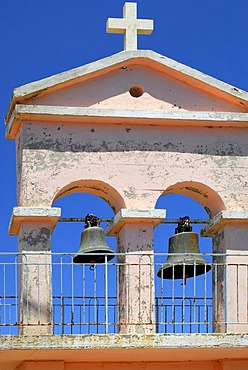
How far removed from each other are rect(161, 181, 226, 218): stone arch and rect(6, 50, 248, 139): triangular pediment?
3.05 feet

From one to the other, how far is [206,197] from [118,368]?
2463 mm

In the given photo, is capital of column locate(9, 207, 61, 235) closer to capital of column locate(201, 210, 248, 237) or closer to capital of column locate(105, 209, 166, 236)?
capital of column locate(105, 209, 166, 236)

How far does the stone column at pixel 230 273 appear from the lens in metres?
18.2

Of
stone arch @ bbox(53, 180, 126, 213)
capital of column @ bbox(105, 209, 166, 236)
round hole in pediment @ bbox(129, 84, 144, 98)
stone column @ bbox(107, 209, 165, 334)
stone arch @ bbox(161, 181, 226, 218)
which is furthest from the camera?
round hole in pediment @ bbox(129, 84, 144, 98)

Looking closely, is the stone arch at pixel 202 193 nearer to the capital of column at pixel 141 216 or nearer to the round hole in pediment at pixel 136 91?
the capital of column at pixel 141 216

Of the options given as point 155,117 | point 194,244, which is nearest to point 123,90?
point 155,117

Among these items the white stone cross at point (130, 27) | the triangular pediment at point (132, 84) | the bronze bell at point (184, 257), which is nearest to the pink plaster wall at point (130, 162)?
the triangular pediment at point (132, 84)

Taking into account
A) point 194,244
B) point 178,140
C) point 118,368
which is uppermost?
point 178,140

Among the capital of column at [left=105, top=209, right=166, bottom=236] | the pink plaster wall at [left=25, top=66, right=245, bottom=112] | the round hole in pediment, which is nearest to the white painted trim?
the pink plaster wall at [left=25, top=66, right=245, bottom=112]

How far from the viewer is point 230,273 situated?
18391 millimetres

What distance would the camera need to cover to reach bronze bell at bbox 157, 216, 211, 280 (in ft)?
59.8

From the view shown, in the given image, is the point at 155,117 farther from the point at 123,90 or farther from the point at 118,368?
the point at 118,368

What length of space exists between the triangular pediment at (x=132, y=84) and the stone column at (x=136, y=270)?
1321 millimetres

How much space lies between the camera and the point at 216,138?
744 inches
